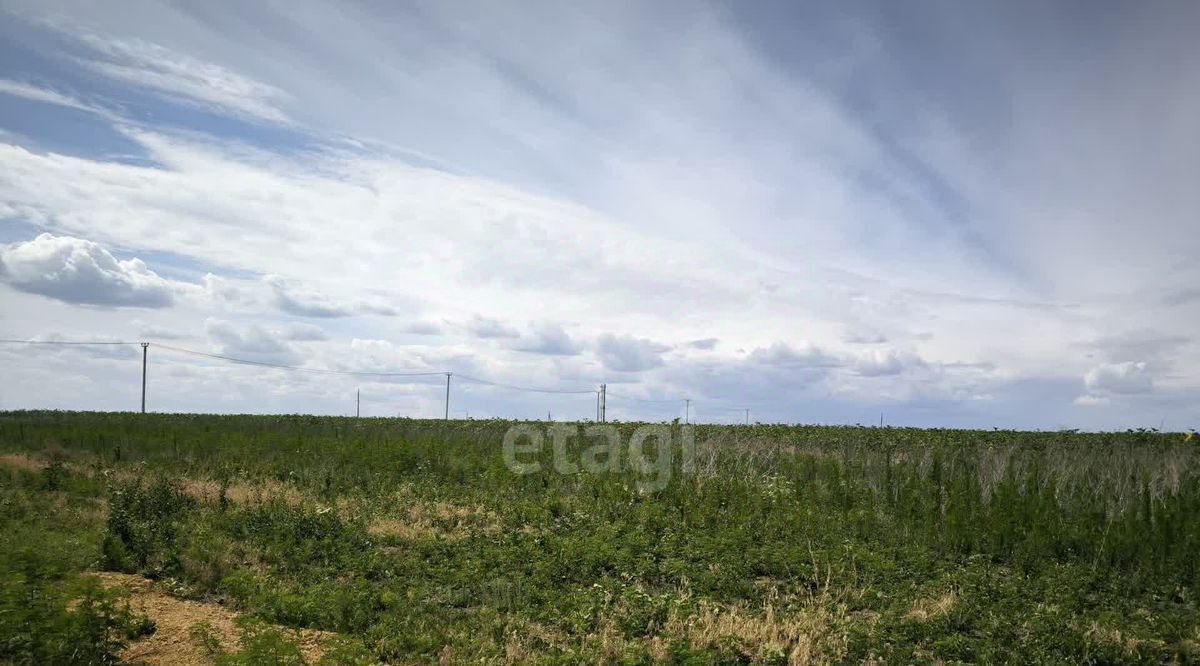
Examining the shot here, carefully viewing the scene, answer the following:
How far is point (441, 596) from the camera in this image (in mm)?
9062

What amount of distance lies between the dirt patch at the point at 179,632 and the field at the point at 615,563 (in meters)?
0.05

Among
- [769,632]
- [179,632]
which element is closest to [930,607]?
[769,632]

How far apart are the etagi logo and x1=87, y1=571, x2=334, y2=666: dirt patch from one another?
9.25 m

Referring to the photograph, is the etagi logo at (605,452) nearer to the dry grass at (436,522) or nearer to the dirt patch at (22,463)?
the dry grass at (436,522)

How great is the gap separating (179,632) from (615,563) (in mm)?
5333

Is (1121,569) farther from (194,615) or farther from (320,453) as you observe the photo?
(320,453)

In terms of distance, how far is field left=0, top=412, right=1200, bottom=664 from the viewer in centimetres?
717

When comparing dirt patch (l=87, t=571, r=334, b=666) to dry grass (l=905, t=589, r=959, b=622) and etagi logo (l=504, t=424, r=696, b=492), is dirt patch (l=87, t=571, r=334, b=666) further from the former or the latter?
etagi logo (l=504, t=424, r=696, b=492)

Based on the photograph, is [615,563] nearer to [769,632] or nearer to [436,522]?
[769,632]

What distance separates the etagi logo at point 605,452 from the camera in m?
18.3

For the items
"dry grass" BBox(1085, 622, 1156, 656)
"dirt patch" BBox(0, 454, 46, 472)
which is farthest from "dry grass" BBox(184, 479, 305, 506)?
"dry grass" BBox(1085, 622, 1156, 656)

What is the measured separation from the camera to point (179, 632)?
748 cm

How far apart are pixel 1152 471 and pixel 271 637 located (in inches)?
691

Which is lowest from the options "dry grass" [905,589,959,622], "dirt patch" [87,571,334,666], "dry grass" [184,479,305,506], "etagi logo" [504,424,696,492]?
"dirt patch" [87,571,334,666]
